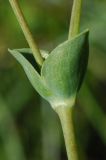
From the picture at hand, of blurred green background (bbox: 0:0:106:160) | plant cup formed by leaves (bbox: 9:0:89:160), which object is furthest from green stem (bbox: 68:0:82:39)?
blurred green background (bbox: 0:0:106:160)

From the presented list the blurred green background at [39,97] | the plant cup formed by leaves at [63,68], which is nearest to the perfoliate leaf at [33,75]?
the plant cup formed by leaves at [63,68]

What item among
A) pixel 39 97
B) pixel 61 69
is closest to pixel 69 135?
pixel 61 69

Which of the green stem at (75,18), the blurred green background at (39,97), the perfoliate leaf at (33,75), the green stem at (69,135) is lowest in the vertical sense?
the blurred green background at (39,97)

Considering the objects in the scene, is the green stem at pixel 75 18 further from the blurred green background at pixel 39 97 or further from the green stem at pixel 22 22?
the blurred green background at pixel 39 97

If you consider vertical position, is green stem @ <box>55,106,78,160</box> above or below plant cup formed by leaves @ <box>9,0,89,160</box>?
below

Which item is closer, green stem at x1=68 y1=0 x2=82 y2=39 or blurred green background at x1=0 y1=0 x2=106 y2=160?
green stem at x1=68 y1=0 x2=82 y2=39

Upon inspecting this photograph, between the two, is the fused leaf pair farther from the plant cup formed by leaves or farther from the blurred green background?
the blurred green background

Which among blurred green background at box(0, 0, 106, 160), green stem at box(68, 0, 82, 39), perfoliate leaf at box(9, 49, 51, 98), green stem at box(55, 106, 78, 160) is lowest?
blurred green background at box(0, 0, 106, 160)

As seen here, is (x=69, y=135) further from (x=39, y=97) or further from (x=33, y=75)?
(x=39, y=97)
